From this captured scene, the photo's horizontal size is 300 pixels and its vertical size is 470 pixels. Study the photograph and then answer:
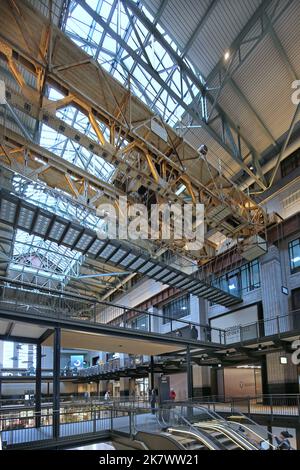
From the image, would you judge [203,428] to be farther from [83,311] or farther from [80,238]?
[83,311]

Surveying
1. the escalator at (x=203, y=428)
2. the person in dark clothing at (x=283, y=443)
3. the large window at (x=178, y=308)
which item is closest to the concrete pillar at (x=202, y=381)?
the large window at (x=178, y=308)

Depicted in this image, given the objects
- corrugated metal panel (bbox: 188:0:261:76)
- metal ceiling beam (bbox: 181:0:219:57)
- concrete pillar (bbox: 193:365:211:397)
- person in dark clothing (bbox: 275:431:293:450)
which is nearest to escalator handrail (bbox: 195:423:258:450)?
person in dark clothing (bbox: 275:431:293:450)

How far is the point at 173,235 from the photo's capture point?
24.2m

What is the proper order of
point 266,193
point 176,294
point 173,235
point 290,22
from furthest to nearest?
point 176,294, point 266,193, point 173,235, point 290,22

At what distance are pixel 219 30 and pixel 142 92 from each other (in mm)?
4912

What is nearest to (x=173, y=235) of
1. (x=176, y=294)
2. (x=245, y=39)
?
(x=245, y=39)

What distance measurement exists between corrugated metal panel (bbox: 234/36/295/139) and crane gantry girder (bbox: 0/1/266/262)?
14.7ft

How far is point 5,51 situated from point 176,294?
103 feet

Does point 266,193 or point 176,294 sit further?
point 176,294

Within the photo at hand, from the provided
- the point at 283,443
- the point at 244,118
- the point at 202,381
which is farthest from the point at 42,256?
the point at 283,443

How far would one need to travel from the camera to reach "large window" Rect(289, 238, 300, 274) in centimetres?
2647

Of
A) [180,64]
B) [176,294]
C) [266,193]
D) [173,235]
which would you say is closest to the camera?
[180,64]

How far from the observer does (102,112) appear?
15.1 meters
